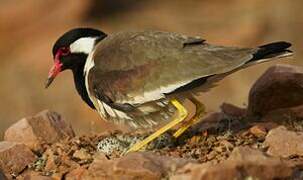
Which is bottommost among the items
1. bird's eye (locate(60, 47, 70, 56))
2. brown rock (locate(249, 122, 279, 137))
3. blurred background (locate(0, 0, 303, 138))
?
blurred background (locate(0, 0, 303, 138))

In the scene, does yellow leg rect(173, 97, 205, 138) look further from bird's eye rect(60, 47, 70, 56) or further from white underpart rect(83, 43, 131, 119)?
bird's eye rect(60, 47, 70, 56)

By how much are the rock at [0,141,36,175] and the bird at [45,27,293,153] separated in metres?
0.75

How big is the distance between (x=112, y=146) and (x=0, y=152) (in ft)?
3.33

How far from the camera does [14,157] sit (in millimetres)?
6996

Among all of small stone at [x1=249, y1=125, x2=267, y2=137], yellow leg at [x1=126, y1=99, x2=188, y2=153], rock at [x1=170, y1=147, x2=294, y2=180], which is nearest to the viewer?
rock at [x1=170, y1=147, x2=294, y2=180]

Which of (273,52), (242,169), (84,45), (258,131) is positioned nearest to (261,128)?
(258,131)

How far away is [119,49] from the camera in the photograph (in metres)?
6.93

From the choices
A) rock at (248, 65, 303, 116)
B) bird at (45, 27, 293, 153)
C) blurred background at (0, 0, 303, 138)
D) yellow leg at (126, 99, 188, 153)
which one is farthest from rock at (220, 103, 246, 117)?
blurred background at (0, 0, 303, 138)

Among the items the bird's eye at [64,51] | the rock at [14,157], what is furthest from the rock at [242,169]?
the bird's eye at [64,51]

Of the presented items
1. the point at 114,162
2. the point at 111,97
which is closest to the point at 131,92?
the point at 111,97

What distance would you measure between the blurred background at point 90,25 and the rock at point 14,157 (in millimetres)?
10522

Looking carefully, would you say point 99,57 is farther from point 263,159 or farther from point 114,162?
point 263,159

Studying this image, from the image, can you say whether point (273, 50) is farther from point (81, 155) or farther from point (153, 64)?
point (81, 155)

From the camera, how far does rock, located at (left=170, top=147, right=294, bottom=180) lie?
4930 millimetres
